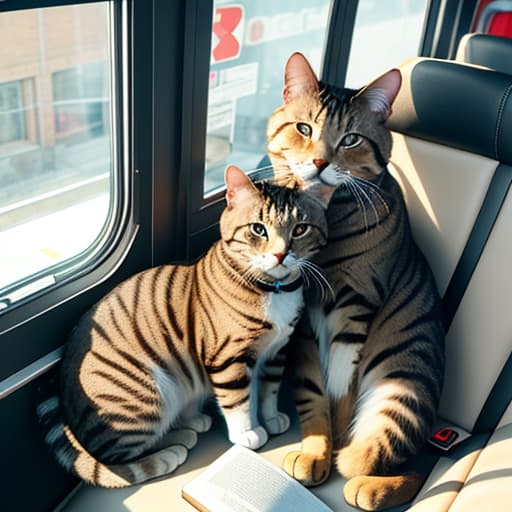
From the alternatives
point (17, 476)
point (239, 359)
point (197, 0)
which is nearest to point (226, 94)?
point (197, 0)

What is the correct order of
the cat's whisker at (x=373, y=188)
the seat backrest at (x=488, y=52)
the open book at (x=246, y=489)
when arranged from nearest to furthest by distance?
the open book at (x=246, y=489)
the cat's whisker at (x=373, y=188)
the seat backrest at (x=488, y=52)

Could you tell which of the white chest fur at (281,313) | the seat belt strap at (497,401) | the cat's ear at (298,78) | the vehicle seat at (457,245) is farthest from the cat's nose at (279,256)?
the seat belt strap at (497,401)

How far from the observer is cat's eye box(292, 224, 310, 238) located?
131 centimetres

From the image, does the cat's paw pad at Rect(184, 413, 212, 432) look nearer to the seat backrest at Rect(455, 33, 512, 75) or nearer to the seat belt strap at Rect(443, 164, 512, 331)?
the seat belt strap at Rect(443, 164, 512, 331)

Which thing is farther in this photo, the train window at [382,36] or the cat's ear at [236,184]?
the train window at [382,36]

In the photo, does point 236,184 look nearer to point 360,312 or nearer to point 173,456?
point 360,312

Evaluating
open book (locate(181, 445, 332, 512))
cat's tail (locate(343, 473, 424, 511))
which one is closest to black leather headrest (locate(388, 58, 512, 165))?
cat's tail (locate(343, 473, 424, 511))

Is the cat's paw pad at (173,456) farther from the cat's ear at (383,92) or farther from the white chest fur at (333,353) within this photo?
the cat's ear at (383,92)

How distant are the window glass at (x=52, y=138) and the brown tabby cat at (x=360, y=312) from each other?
429 mm

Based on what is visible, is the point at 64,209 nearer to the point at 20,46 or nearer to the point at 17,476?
the point at 20,46

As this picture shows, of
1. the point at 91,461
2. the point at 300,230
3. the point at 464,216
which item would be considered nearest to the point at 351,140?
the point at 300,230

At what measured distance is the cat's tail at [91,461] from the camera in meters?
1.30

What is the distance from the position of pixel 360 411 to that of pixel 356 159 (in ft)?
1.96

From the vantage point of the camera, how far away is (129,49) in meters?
1.30
